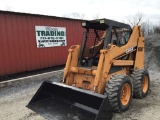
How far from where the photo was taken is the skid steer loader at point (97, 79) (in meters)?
4.58

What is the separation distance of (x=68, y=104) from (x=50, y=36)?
232 inches

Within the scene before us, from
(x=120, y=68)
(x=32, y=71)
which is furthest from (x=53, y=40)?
(x=120, y=68)

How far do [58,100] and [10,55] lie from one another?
14.2 feet

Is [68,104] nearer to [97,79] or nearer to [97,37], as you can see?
[97,79]

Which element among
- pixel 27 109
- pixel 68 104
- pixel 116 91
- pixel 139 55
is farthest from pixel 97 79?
pixel 139 55

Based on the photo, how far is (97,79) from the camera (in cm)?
478

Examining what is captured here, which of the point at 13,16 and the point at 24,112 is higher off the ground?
the point at 13,16

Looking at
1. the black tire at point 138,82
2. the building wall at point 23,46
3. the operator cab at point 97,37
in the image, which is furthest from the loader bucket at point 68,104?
the building wall at point 23,46

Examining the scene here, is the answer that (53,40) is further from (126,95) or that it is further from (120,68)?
(126,95)

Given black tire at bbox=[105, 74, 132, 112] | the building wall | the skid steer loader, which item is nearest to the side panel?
the skid steer loader

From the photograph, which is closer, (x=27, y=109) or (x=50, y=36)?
(x=27, y=109)

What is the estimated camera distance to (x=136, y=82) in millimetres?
5812

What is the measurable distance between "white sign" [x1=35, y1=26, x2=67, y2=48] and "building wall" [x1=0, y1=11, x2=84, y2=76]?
181 millimetres

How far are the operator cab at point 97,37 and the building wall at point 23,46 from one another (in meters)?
4.16
